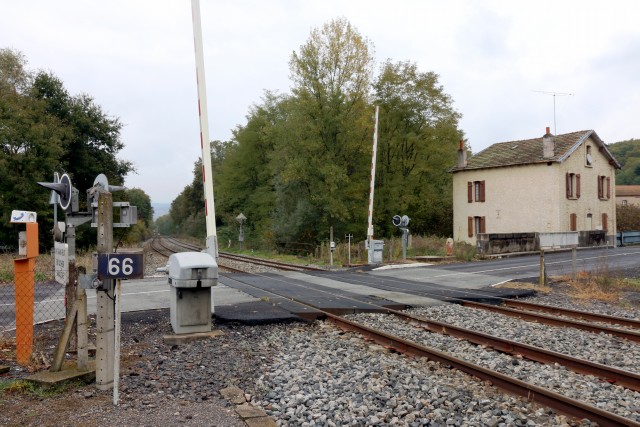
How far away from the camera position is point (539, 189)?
33.1 meters

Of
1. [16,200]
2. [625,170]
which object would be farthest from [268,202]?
[625,170]

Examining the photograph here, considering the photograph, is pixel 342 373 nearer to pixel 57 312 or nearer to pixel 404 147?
pixel 57 312

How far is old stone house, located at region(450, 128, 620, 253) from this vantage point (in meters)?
32.6

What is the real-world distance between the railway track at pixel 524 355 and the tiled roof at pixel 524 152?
26823mm

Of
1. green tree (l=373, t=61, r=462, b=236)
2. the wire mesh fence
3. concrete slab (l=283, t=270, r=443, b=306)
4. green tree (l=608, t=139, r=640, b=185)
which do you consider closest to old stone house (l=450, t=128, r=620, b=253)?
green tree (l=373, t=61, r=462, b=236)

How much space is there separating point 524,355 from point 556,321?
2704 mm

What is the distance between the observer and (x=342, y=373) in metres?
6.38

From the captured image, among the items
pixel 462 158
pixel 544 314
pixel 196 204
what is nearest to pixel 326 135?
pixel 462 158

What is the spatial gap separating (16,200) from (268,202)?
2167cm

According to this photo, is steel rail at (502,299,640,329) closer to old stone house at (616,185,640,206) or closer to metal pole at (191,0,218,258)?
metal pole at (191,0,218,258)

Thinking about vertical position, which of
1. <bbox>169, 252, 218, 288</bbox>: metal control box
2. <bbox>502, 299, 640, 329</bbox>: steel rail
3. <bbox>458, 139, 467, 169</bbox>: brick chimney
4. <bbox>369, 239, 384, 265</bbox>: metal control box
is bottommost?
<bbox>502, 299, 640, 329</bbox>: steel rail

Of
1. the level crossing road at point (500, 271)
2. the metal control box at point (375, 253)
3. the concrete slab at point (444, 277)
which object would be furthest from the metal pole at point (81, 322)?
the metal control box at point (375, 253)

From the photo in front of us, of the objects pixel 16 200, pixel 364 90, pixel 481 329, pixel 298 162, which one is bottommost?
pixel 481 329

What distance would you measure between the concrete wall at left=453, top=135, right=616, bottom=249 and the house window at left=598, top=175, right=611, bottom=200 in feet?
1.19
